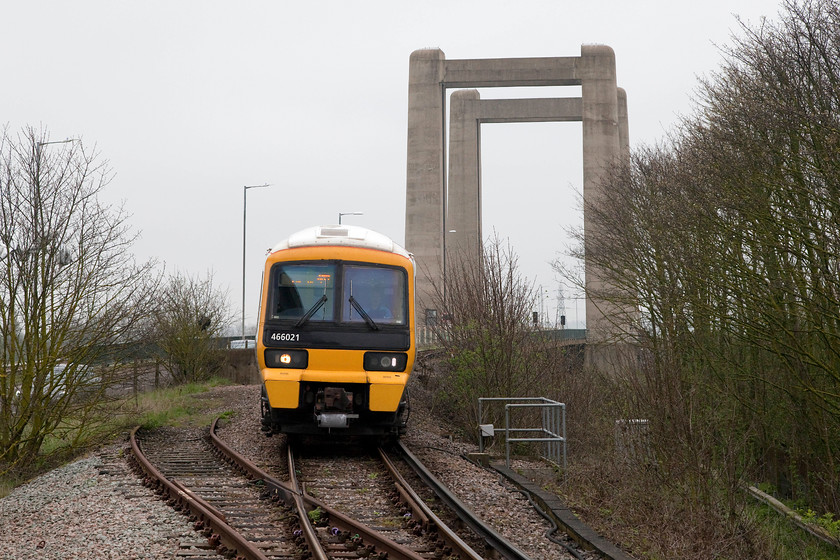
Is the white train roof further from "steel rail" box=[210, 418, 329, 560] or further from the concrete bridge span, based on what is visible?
the concrete bridge span

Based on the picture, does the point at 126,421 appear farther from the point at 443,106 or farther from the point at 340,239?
the point at 443,106

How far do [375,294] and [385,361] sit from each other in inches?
36.5

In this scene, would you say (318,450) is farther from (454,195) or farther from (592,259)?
(454,195)

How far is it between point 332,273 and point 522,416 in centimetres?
507

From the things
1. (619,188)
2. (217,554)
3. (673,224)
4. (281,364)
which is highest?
(619,188)

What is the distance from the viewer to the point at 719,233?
47.9 ft

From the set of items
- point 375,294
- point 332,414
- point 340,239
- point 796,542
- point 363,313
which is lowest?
point 796,542

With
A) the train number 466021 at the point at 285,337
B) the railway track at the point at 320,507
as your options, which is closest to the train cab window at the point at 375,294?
the train number 466021 at the point at 285,337

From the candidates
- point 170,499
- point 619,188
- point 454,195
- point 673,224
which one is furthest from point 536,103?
point 170,499

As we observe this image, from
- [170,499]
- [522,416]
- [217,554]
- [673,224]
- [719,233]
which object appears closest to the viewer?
[217,554]

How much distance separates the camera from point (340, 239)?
1288 centimetres

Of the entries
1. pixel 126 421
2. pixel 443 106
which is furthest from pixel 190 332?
pixel 443 106

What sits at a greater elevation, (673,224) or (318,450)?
(673,224)

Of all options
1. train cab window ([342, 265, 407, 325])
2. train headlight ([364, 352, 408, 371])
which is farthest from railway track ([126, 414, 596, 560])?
train cab window ([342, 265, 407, 325])
